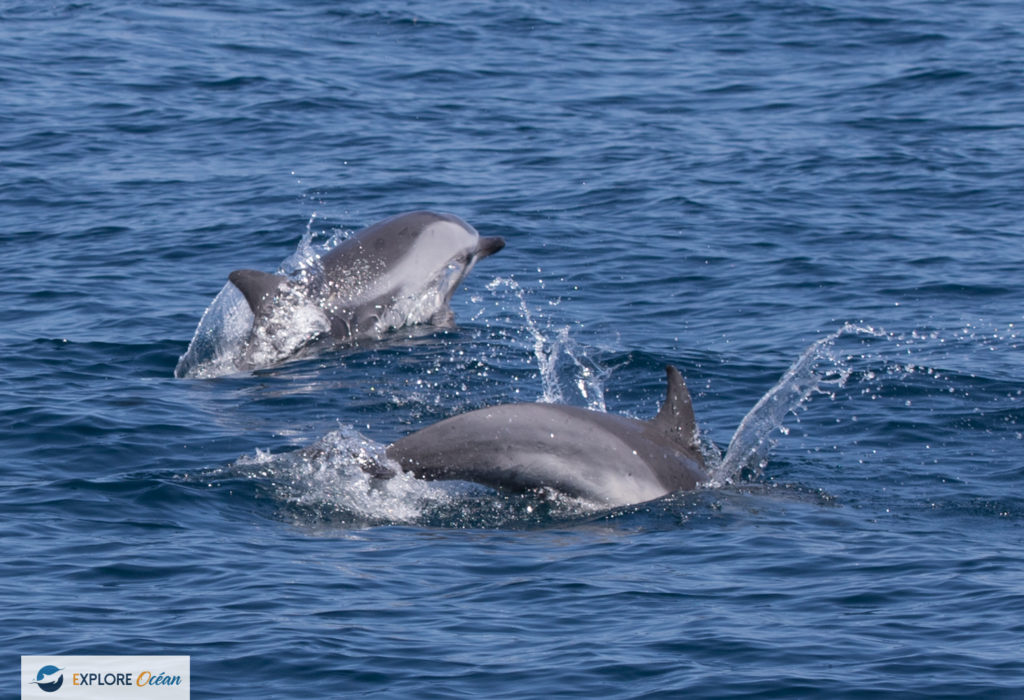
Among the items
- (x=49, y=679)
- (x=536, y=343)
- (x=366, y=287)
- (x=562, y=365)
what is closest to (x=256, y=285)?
(x=366, y=287)

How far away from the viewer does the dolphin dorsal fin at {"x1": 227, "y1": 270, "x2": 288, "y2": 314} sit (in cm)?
1825

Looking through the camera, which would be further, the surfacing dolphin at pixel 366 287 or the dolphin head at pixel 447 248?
the dolphin head at pixel 447 248

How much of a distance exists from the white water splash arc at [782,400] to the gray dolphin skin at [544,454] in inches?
37.8

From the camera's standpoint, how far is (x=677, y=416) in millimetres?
14008

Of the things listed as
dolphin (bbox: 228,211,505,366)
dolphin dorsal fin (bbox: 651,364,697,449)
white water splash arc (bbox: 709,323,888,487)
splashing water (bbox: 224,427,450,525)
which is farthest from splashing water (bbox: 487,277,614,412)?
splashing water (bbox: 224,427,450,525)

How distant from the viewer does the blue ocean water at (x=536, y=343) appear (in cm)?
1082

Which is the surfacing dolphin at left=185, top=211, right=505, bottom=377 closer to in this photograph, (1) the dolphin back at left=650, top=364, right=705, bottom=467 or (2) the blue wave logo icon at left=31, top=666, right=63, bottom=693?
(1) the dolphin back at left=650, top=364, right=705, bottom=467

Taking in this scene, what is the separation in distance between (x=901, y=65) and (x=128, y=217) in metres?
17.2

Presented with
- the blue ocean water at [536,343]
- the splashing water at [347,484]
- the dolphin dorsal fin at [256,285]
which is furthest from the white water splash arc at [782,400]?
the dolphin dorsal fin at [256,285]

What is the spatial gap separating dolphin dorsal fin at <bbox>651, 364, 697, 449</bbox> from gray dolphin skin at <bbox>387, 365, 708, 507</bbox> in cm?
44

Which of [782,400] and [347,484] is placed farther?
[782,400]

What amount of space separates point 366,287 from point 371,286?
7 cm

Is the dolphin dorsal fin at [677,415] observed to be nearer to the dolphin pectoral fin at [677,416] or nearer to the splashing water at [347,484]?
the dolphin pectoral fin at [677,416]

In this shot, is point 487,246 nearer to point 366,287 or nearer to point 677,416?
point 366,287
